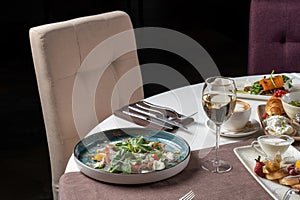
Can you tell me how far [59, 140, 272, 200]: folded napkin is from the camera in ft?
4.20

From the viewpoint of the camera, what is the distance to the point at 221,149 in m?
1.51

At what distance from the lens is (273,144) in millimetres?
1422

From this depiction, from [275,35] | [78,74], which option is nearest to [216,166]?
[78,74]

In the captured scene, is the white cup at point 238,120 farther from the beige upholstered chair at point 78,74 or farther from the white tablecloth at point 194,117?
the beige upholstered chair at point 78,74

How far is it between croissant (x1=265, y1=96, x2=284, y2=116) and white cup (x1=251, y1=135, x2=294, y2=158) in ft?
0.70

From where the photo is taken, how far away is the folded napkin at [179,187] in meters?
1.28

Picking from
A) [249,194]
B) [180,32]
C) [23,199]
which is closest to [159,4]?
[180,32]

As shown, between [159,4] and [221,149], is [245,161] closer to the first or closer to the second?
[221,149]

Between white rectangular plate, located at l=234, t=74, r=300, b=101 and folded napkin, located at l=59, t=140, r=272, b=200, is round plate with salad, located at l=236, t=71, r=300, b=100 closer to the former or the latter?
white rectangular plate, located at l=234, t=74, r=300, b=101

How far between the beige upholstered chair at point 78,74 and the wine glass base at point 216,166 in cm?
65

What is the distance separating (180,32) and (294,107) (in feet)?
8.37

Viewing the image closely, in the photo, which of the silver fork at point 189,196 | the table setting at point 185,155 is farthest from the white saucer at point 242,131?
the silver fork at point 189,196

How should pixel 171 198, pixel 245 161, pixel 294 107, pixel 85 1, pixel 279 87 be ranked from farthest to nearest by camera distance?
pixel 85 1 < pixel 279 87 < pixel 294 107 < pixel 245 161 < pixel 171 198

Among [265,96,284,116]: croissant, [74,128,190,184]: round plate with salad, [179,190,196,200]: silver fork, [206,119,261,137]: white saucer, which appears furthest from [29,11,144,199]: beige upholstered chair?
[179,190,196,200]: silver fork
